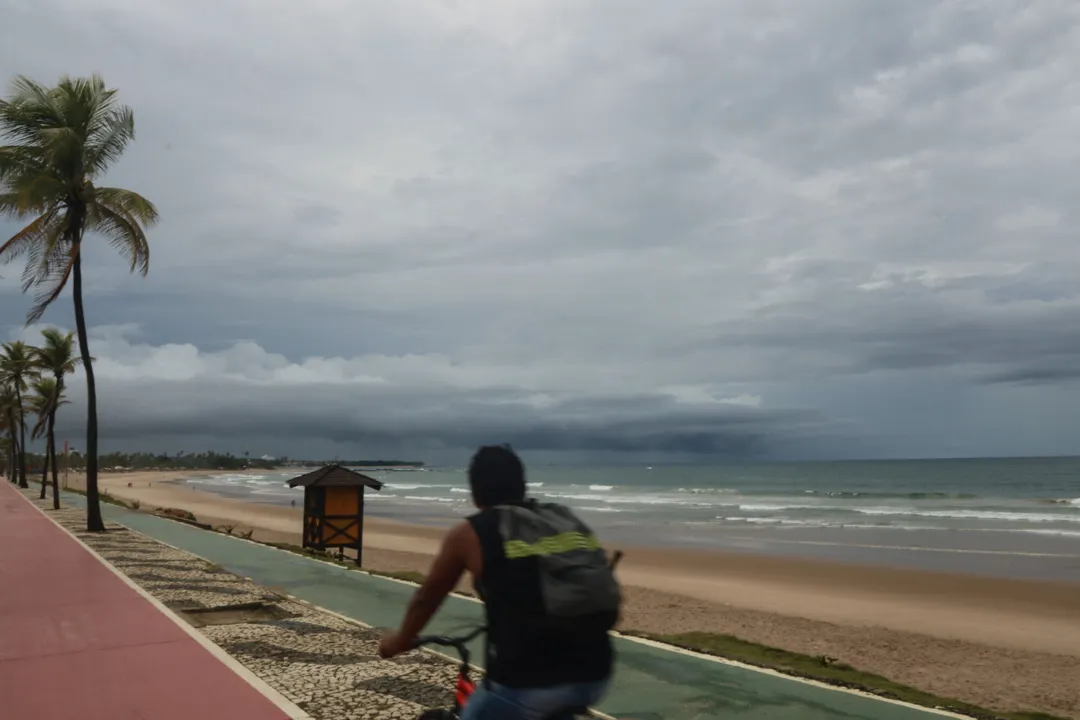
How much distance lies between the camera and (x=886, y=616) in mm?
13344

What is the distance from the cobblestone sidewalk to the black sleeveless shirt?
10.6 feet

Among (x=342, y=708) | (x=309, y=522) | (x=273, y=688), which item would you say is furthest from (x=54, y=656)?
(x=309, y=522)

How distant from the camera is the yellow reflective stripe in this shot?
7.29ft

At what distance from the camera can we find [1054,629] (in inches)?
490

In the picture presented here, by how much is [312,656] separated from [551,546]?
5.22 metres

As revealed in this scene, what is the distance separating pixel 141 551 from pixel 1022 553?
836 inches

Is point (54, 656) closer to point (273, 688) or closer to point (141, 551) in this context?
point (273, 688)

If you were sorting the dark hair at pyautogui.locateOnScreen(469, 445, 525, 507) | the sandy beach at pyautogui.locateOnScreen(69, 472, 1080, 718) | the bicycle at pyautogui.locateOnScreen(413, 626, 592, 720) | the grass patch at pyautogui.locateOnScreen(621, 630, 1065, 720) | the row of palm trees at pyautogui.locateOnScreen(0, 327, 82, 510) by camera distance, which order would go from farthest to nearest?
the row of palm trees at pyautogui.locateOnScreen(0, 327, 82, 510) < the sandy beach at pyautogui.locateOnScreen(69, 472, 1080, 718) < the grass patch at pyautogui.locateOnScreen(621, 630, 1065, 720) < the bicycle at pyautogui.locateOnScreen(413, 626, 592, 720) < the dark hair at pyautogui.locateOnScreen(469, 445, 525, 507)

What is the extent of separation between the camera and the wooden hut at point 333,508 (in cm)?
1583

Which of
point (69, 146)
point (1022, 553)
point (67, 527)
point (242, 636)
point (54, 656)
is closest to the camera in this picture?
point (54, 656)

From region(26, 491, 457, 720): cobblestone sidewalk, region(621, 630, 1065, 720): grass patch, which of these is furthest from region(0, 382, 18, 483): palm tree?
region(621, 630, 1065, 720): grass patch

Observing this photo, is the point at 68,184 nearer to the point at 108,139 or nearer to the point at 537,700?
the point at 108,139

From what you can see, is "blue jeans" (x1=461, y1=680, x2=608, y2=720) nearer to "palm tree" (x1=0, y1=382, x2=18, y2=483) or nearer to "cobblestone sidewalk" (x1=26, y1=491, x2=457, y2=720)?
"cobblestone sidewalk" (x1=26, y1=491, x2=457, y2=720)

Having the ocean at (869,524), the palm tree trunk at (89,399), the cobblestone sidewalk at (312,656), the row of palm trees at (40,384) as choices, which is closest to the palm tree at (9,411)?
the row of palm trees at (40,384)
